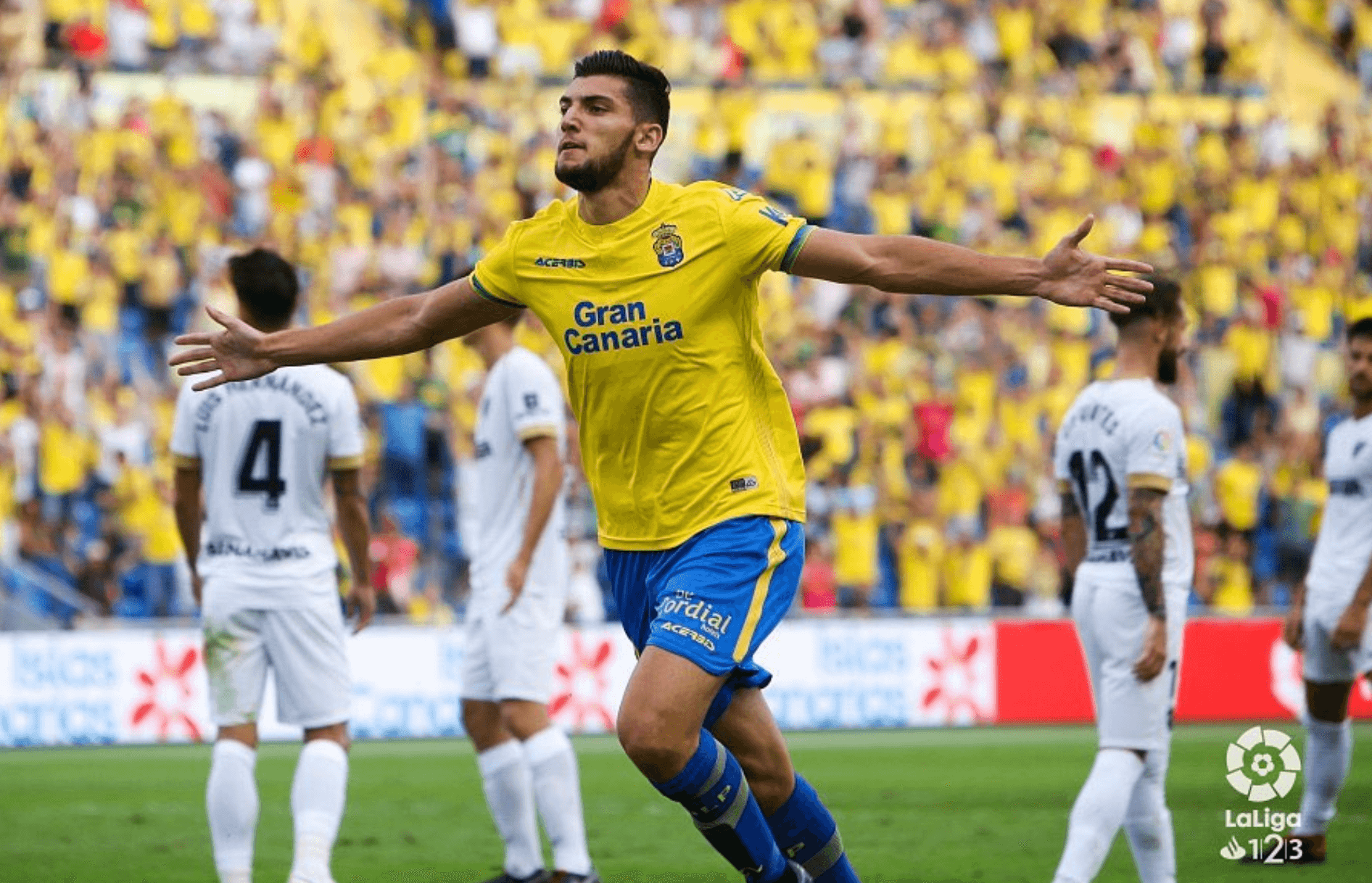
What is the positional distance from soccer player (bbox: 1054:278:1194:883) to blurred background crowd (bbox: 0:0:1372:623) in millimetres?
10349

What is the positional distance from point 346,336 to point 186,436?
1740 mm

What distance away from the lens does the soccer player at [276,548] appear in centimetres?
771

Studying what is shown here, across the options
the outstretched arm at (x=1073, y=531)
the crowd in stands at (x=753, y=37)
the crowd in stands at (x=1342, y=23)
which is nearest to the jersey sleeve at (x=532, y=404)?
the outstretched arm at (x=1073, y=531)

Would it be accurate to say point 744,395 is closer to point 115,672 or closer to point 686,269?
point 686,269

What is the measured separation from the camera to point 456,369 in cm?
1980

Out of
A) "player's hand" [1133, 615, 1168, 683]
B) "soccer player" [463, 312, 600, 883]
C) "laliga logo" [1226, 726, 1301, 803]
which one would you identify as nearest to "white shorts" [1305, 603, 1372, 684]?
"laliga logo" [1226, 726, 1301, 803]

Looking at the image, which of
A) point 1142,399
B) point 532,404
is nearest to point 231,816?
point 532,404

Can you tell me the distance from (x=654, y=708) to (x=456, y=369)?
46.0ft

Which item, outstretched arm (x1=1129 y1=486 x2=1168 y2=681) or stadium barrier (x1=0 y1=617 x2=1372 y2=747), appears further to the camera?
stadium barrier (x1=0 y1=617 x2=1372 y2=747)

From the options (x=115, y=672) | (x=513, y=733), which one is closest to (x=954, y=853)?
(x=513, y=733)

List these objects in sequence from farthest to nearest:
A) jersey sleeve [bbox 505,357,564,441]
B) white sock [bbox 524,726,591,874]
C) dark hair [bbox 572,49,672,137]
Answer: jersey sleeve [bbox 505,357,564,441], white sock [bbox 524,726,591,874], dark hair [bbox 572,49,672,137]

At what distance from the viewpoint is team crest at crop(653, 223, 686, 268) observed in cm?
625

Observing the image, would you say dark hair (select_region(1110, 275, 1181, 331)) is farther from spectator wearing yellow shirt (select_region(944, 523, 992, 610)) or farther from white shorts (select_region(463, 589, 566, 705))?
spectator wearing yellow shirt (select_region(944, 523, 992, 610))

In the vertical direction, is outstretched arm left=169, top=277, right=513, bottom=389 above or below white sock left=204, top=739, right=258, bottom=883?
above
